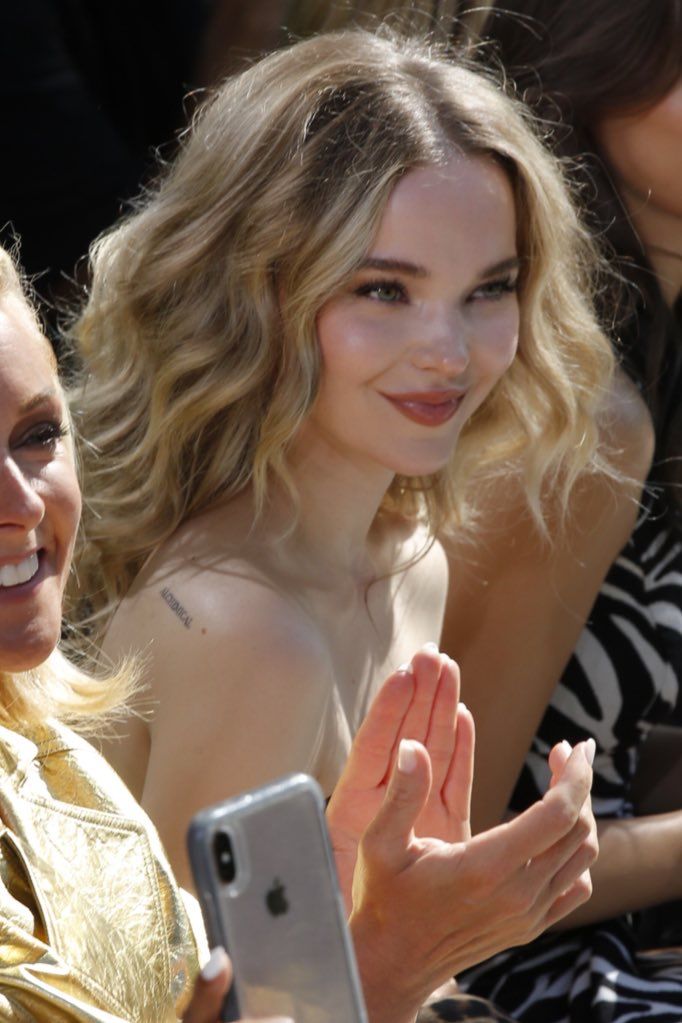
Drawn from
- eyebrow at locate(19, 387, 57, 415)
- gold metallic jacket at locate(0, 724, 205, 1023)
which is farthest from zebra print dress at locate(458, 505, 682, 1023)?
eyebrow at locate(19, 387, 57, 415)

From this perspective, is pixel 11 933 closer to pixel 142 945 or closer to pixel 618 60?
pixel 142 945

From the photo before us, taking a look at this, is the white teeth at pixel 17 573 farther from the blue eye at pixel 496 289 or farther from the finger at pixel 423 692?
the blue eye at pixel 496 289

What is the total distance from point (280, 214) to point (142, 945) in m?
1.00

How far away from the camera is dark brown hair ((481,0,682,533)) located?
2615mm

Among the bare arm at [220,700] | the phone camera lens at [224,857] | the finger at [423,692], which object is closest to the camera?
the phone camera lens at [224,857]

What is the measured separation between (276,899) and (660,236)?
2021 mm

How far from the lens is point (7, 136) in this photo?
2729 millimetres

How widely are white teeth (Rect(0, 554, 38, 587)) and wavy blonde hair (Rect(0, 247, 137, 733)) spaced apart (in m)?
0.11

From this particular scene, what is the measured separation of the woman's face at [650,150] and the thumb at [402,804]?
5.31 feet

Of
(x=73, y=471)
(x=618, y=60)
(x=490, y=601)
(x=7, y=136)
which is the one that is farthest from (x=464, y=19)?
(x=73, y=471)

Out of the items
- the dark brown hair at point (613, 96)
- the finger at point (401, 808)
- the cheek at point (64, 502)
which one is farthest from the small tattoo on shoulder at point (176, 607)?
the dark brown hair at point (613, 96)

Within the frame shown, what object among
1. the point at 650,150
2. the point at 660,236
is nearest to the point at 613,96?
the point at 650,150

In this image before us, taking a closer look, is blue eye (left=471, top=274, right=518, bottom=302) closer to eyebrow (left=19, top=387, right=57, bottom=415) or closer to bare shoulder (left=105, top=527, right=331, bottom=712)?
bare shoulder (left=105, top=527, right=331, bottom=712)

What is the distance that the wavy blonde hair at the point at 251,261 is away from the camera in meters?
2.04
